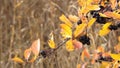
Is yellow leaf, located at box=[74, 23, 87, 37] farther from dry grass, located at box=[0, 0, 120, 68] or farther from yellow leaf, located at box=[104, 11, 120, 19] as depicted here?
dry grass, located at box=[0, 0, 120, 68]

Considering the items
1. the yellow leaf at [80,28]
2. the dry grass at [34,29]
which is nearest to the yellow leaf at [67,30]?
the yellow leaf at [80,28]

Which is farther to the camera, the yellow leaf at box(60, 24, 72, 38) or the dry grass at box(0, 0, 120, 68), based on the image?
the dry grass at box(0, 0, 120, 68)

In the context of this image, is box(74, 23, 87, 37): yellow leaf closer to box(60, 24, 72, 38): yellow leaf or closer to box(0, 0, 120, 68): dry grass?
box(60, 24, 72, 38): yellow leaf

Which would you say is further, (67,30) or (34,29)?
(34,29)

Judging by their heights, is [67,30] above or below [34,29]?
above

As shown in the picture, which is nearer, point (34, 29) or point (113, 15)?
point (113, 15)

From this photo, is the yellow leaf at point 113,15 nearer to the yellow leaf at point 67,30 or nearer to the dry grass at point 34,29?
the yellow leaf at point 67,30

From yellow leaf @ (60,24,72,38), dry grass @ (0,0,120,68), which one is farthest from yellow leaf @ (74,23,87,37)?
dry grass @ (0,0,120,68)

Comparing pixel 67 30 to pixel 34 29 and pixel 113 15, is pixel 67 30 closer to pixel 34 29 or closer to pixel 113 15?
pixel 113 15

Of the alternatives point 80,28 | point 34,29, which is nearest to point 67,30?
point 80,28

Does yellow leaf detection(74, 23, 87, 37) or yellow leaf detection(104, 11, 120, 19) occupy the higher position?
yellow leaf detection(104, 11, 120, 19)
